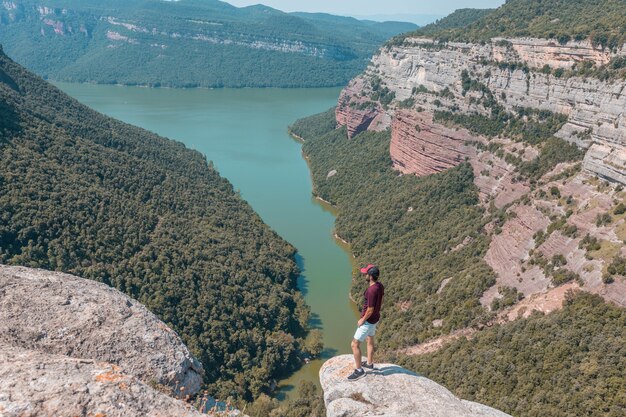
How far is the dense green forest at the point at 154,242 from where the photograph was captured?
30.8 meters

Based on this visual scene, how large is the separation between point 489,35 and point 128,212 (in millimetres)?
46417

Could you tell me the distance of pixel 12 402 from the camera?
6523 mm

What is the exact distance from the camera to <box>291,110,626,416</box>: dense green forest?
2055 centimetres

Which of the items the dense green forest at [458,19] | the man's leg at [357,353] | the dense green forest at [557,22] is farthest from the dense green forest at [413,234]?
the dense green forest at [458,19]

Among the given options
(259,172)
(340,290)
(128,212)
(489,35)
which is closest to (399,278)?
(340,290)

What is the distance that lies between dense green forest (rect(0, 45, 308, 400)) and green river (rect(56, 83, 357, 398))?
3.41 metres

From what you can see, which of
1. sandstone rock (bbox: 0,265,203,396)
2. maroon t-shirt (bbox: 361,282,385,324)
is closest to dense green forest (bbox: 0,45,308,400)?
sandstone rock (bbox: 0,265,203,396)

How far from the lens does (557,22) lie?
51.2 meters

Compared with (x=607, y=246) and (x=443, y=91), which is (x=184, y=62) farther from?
(x=607, y=246)

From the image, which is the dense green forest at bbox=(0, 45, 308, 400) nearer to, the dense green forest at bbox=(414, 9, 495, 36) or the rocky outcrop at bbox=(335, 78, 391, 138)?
the rocky outcrop at bbox=(335, 78, 391, 138)

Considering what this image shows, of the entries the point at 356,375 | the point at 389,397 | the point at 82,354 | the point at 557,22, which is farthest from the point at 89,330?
the point at 557,22

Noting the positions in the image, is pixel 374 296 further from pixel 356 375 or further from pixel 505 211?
pixel 505 211

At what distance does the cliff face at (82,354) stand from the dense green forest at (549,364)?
1777cm

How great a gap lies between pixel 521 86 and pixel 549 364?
112 feet
